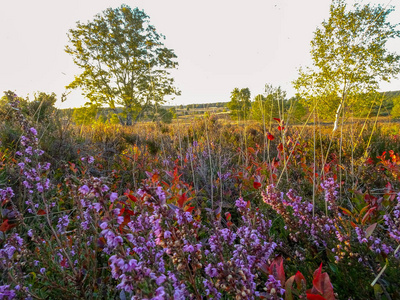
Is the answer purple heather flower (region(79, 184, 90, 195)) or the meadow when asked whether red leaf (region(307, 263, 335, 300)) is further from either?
purple heather flower (region(79, 184, 90, 195))

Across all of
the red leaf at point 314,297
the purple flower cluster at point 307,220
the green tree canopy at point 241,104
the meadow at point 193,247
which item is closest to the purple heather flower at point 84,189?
the meadow at point 193,247

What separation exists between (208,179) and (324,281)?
2.28m

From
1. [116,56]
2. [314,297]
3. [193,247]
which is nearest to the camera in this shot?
[314,297]

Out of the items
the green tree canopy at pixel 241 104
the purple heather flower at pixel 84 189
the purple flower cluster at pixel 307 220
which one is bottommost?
the purple flower cluster at pixel 307 220

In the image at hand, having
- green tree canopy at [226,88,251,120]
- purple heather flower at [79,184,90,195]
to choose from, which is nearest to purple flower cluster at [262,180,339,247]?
purple heather flower at [79,184,90,195]

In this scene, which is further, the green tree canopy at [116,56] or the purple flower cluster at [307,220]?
the green tree canopy at [116,56]

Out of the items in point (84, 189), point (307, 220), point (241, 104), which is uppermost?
point (241, 104)

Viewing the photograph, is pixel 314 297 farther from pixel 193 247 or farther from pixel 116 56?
pixel 116 56

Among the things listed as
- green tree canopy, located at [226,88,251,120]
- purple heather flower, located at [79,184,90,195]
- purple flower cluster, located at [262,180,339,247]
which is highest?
green tree canopy, located at [226,88,251,120]

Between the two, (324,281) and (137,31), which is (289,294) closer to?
(324,281)

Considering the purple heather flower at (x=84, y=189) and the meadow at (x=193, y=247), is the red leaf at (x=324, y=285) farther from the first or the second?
the purple heather flower at (x=84, y=189)

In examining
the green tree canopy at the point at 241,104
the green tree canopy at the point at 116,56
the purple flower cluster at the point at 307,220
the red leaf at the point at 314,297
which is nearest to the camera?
the red leaf at the point at 314,297

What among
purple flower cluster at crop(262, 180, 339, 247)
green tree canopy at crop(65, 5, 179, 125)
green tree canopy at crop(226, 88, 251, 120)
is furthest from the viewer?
green tree canopy at crop(65, 5, 179, 125)

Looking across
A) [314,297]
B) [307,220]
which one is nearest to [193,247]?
[314,297]
